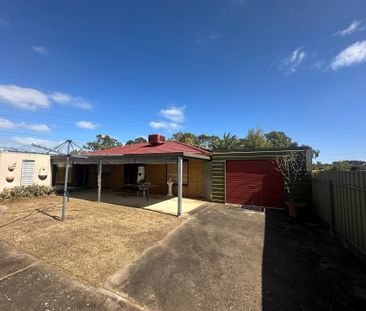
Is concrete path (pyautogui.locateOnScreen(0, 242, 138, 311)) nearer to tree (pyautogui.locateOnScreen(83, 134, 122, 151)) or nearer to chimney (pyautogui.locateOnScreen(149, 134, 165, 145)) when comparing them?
chimney (pyautogui.locateOnScreen(149, 134, 165, 145))

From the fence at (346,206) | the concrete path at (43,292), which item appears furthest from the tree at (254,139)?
the concrete path at (43,292)

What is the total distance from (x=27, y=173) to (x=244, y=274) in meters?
13.4

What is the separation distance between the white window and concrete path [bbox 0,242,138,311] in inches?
378

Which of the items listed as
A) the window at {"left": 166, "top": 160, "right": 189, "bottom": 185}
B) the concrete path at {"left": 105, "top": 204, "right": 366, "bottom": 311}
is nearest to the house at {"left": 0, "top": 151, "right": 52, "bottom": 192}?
the window at {"left": 166, "top": 160, "right": 189, "bottom": 185}

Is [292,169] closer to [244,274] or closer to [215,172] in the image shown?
[215,172]

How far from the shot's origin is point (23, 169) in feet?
39.7

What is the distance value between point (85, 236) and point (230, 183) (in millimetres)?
7508

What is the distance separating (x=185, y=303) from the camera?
319cm

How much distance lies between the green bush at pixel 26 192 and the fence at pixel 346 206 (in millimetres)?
14190

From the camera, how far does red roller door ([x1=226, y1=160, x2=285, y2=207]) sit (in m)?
10.1

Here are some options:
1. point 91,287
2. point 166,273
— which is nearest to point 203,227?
point 166,273

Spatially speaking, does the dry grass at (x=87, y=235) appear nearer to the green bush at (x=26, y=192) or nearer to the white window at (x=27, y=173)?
the green bush at (x=26, y=192)

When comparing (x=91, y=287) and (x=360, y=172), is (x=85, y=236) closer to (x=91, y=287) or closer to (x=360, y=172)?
(x=91, y=287)

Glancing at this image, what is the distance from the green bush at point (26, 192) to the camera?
10969 millimetres
